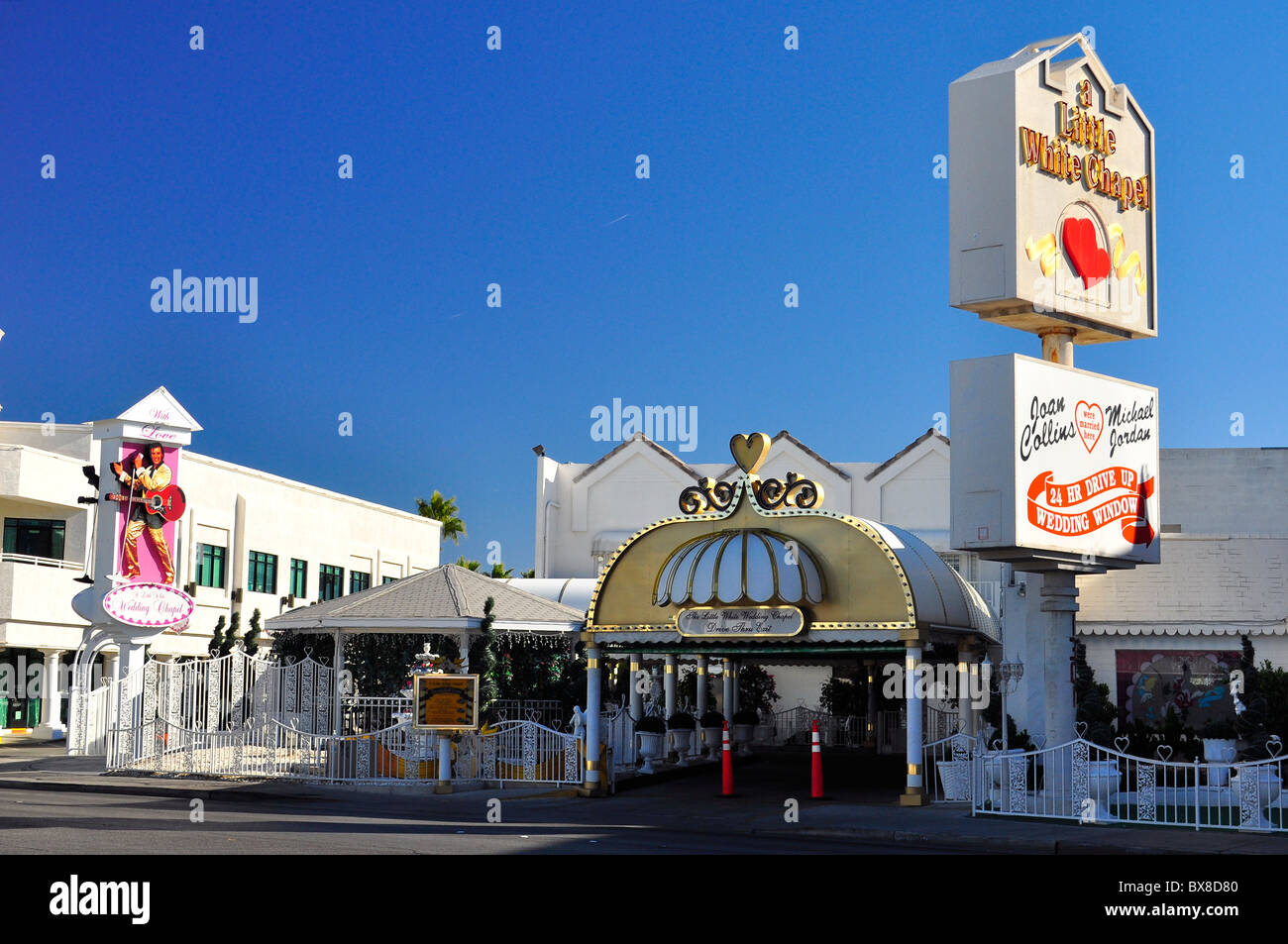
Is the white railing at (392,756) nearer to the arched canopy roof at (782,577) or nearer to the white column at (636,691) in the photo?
the arched canopy roof at (782,577)

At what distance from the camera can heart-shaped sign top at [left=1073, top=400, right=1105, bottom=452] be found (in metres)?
21.4

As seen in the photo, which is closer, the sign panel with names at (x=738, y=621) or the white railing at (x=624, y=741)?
the sign panel with names at (x=738, y=621)

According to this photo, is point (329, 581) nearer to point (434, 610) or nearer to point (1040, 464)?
point (434, 610)

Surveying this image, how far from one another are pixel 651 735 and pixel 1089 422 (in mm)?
12911

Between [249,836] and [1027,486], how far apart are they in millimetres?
11812

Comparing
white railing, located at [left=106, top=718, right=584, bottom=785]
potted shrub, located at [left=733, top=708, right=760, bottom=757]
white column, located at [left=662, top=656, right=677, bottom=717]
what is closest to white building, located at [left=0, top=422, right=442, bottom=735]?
white railing, located at [left=106, top=718, right=584, bottom=785]

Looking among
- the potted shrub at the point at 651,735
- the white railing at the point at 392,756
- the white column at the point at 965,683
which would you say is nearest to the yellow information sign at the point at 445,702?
the white railing at the point at 392,756

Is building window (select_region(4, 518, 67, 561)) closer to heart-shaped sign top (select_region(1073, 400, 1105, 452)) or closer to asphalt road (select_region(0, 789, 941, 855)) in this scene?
asphalt road (select_region(0, 789, 941, 855))

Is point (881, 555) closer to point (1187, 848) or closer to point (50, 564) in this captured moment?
point (1187, 848)

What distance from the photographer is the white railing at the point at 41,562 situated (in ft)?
135

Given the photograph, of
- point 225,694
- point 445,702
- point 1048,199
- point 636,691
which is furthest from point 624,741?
point 1048,199

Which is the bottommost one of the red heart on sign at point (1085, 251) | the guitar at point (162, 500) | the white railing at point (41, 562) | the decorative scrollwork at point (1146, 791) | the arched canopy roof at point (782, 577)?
the decorative scrollwork at point (1146, 791)

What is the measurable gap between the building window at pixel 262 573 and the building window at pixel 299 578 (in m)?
1.44

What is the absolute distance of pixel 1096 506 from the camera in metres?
21.6
